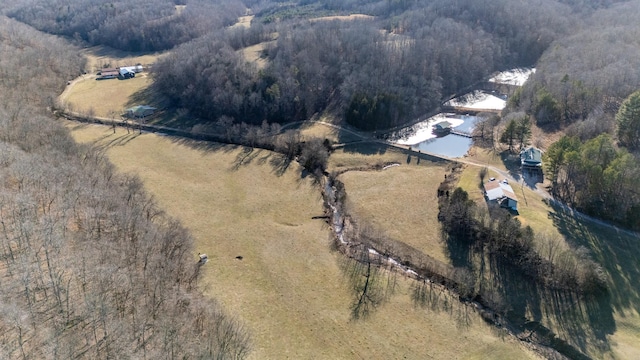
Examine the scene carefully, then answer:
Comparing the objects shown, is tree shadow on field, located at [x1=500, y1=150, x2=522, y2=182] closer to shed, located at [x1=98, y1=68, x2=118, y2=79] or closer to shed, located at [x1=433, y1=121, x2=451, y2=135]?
shed, located at [x1=433, y1=121, x2=451, y2=135]

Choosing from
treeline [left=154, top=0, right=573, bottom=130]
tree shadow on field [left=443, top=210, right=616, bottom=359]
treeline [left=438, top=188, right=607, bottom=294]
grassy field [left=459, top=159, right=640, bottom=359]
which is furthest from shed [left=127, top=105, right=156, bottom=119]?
grassy field [left=459, top=159, right=640, bottom=359]

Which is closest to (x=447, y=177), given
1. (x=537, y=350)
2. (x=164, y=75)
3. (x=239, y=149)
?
(x=537, y=350)

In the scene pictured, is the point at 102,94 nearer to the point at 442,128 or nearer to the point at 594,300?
the point at 442,128

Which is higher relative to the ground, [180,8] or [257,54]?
[180,8]

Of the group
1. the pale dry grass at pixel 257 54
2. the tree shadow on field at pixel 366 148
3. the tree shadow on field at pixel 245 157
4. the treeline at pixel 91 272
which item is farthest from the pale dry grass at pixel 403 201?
the pale dry grass at pixel 257 54

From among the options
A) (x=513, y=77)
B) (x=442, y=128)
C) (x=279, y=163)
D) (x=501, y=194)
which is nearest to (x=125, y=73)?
(x=279, y=163)

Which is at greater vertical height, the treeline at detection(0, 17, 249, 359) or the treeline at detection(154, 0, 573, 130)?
the treeline at detection(154, 0, 573, 130)
